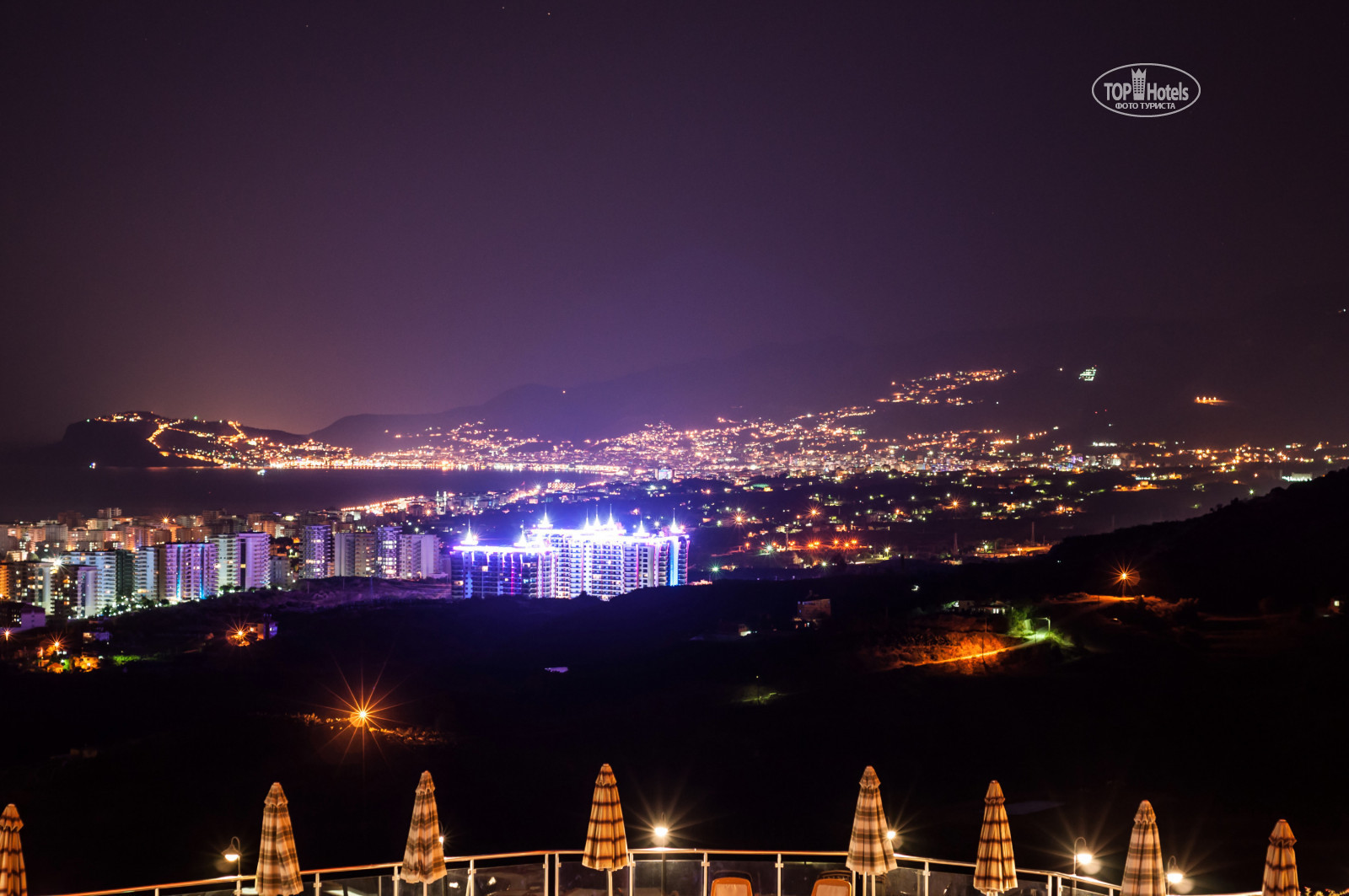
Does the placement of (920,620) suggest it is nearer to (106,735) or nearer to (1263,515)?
→ (1263,515)

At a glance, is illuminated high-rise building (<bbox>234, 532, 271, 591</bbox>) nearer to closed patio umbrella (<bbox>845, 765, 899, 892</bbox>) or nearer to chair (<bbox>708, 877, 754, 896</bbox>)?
chair (<bbox>708, 877, 754, 896</bbox>)

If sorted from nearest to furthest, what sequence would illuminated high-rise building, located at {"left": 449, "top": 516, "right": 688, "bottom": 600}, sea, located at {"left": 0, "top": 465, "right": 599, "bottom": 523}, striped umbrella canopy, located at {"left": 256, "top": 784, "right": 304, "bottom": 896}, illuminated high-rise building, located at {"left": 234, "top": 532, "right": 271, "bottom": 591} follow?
striped umbrella canopy, located at {"left": 256, "top": 784, "right": 304, "bottom": 896} → illuminated high-rise building, located at {"left": 449, "top": 516, "right": 688, "bottom": 600} → illuminated high-rise building, located at {"left": 234, "top": 532, "right": 271, "bottom": 591} → sea, located at {"left": 0, "top": 465, "right": 599, "bottom": 523}

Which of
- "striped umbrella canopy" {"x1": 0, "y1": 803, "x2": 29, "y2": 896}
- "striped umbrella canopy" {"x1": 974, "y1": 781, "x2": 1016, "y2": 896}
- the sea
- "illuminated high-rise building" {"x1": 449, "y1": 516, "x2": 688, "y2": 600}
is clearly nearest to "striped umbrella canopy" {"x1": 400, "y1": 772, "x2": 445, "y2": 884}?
"striped umbrella canopy" {"x1": 0, "y1": 803, "x2": 29, "y2": 896}

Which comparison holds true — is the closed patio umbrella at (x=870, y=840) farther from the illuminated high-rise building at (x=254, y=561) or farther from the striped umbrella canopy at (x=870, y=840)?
the illuminated high-rise building at (x=254, y=561)

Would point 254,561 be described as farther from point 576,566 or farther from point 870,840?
point 870,840

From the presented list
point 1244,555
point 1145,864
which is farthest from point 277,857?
point 1244,555

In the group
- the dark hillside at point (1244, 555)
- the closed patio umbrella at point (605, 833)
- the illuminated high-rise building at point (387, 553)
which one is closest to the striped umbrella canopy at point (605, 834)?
the closed patio umbrella at point (605, 833)

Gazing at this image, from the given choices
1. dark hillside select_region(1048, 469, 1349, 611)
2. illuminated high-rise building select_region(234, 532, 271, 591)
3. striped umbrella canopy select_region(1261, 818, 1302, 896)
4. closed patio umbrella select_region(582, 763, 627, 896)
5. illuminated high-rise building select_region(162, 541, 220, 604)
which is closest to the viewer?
striped umbrella canopy select_region(1261, 818, 1302, 896)
